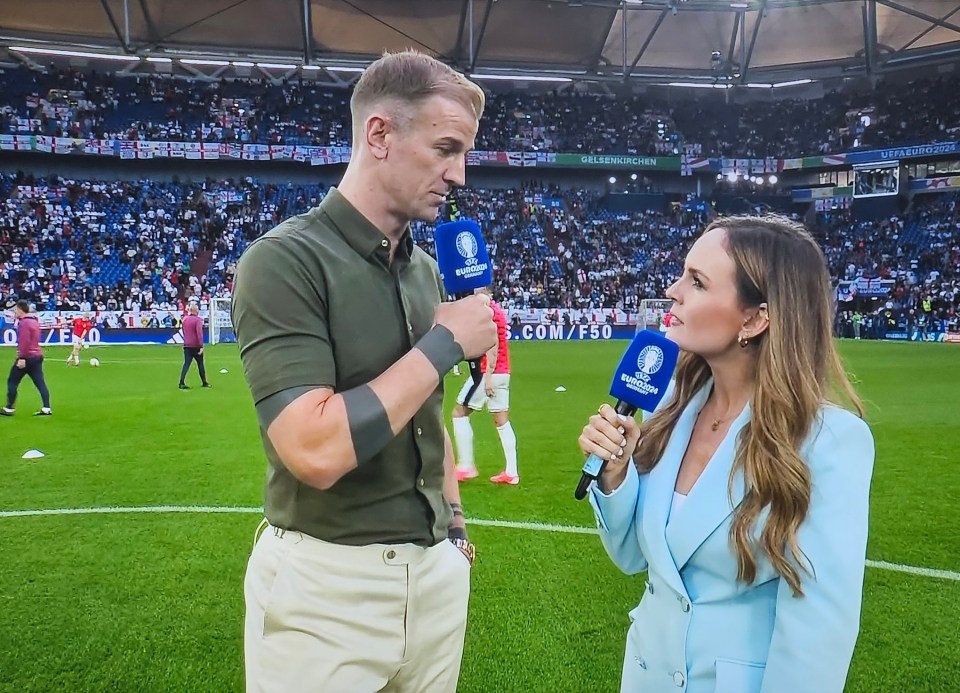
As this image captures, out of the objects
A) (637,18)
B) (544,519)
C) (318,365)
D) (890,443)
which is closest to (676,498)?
(318,365)

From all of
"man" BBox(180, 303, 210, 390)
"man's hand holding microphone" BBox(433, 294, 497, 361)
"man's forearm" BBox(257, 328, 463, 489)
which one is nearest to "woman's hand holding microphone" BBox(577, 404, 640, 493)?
"man's hand holding microphone" BBox(433, 294, 497, 361)

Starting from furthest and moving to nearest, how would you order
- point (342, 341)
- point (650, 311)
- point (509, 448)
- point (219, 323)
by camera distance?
point (650, 311) < point (219, 323) < point (509, 448) < point (342, 341)

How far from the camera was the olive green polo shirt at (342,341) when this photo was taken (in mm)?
1911

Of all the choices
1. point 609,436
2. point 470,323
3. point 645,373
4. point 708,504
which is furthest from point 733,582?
point 470,323

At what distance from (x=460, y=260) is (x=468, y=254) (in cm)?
4

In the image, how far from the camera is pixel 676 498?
2361mm

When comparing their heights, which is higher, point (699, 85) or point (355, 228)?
point (699, 85)

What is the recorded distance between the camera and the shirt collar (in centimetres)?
217

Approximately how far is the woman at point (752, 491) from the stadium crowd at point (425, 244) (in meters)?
33.2

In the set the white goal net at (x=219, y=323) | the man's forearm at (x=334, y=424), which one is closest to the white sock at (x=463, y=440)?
the man's forearm at (x=334, y=424)

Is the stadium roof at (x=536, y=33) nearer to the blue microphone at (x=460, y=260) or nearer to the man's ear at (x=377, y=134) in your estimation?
the blue microphone at (x=460, y=260)

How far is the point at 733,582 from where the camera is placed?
7.11ft

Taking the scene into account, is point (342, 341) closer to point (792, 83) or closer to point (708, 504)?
point (708, 504)

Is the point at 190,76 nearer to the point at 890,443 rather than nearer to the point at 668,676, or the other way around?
the point at 890,443
